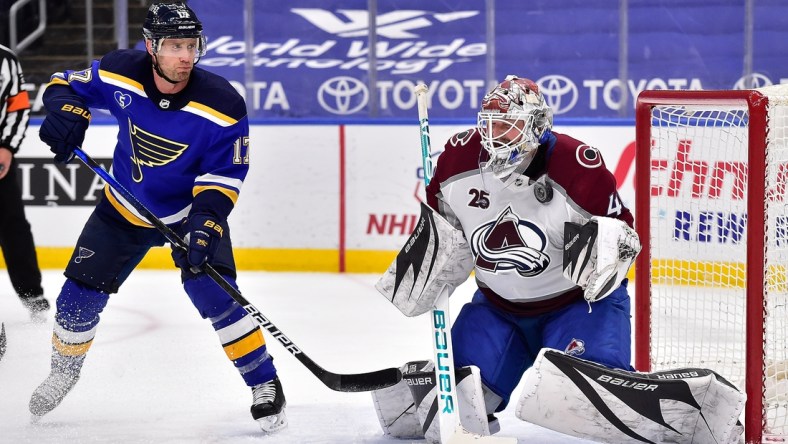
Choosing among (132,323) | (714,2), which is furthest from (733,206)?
(714,2)

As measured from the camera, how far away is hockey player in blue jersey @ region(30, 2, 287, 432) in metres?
2.74

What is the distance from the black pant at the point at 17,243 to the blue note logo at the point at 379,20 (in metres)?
2.65

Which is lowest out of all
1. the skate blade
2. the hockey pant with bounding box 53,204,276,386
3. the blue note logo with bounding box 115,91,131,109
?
the skate blade

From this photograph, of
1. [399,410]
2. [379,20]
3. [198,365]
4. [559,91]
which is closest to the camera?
[399,410]

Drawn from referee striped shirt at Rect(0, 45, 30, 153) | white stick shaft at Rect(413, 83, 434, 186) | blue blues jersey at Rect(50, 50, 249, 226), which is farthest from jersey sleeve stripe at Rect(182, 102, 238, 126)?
referee striped shirt at Rect(0, 45, 30, 153)

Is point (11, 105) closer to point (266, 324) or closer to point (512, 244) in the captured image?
point (266, 324)

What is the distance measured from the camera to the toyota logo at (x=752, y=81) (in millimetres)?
6195

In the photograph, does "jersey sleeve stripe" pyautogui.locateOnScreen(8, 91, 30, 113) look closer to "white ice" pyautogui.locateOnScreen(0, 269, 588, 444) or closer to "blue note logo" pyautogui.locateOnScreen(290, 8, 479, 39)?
"white ice" pyautogui.locateOnScreen(0, 269, 588, 444)

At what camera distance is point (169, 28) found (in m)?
2.70

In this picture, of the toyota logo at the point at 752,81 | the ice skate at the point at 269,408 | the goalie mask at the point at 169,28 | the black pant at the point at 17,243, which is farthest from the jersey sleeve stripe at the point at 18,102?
the toyota logo at the point at 752,81

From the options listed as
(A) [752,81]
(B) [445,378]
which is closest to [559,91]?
(A) [752,81]

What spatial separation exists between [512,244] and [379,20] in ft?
14.0

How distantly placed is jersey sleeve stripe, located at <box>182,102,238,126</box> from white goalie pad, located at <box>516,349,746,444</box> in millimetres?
955

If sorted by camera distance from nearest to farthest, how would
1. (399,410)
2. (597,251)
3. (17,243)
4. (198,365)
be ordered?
(597,251) < (399,410) < (198,365) < (17,243)
